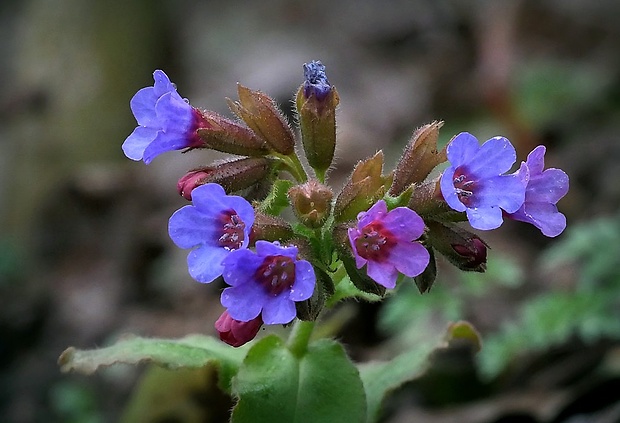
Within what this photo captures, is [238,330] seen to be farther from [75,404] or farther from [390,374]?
[75,404]

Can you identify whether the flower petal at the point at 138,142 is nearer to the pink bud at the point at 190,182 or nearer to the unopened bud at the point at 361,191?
the pink bud at the point at 190,182

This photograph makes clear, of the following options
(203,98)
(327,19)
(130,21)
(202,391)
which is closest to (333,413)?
(202,391)

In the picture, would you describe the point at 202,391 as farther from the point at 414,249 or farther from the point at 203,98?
the point at 203,98

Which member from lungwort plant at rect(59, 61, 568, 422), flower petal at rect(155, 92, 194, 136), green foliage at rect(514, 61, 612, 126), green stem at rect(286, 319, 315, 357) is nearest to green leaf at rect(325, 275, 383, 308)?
lungwort plant at rect(59, 61, 568, 422)

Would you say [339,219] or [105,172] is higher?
[339,219]

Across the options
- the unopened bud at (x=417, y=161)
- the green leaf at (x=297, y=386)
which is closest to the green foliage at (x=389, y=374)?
the green leaf at (x=297, y=386)

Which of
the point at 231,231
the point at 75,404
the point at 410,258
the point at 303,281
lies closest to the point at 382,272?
the point at 410,258

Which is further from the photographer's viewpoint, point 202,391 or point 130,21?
point 130,21
